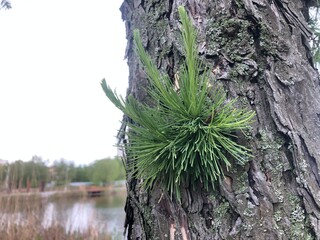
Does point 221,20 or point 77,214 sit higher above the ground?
point 221,20

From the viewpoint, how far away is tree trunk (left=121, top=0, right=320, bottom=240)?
1.17ft

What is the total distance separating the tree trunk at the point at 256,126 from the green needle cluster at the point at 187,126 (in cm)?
3

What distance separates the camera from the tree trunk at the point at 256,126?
0.36m

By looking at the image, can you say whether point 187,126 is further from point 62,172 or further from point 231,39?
point 62,172

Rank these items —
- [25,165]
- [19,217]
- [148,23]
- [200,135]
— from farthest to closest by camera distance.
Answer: [25,165] → [19,217] → [148,23] → [200,135]

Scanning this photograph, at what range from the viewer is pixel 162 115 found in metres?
0.37

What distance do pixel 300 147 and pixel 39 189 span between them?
2387 mm

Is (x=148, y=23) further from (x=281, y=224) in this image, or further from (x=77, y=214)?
(x=77, y=214)

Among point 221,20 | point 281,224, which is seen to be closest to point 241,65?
point 221,20

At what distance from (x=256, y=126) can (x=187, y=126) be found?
0.10 meters

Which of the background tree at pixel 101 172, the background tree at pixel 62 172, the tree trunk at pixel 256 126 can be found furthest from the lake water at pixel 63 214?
the tree trunk at pixel 256 126

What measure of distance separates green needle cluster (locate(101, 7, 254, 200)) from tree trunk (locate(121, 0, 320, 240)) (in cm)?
3

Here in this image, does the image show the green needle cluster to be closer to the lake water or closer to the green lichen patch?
the green lichen patch

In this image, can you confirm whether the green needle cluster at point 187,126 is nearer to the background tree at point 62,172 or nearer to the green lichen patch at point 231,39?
the green lichen patch at point 231,39
